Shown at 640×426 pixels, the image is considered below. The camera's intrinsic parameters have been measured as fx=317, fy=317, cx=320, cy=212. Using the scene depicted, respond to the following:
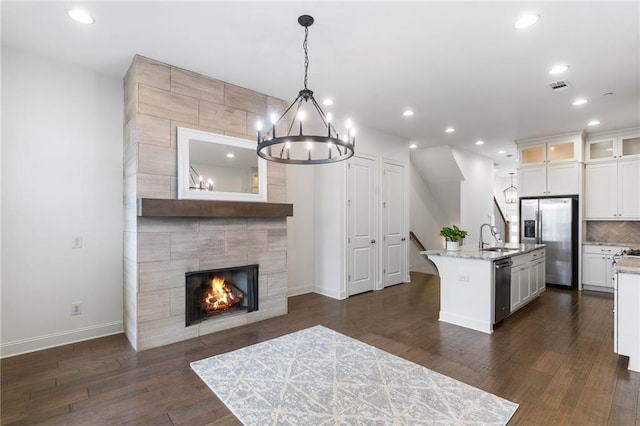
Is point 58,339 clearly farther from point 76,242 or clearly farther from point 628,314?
point 628,314

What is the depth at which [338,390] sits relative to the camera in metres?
2.50

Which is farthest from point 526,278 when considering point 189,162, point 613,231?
point 189,162

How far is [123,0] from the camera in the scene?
239cm

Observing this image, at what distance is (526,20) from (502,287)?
2901 mm

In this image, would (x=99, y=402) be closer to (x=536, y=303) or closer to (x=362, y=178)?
(x=362, y=178)

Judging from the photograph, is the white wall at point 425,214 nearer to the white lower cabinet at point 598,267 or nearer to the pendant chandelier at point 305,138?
the white lower cabinet at point 598,267

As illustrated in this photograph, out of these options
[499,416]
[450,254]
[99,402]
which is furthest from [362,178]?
[99,402]

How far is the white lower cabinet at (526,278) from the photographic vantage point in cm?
433

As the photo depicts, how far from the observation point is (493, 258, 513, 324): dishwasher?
12.5 ft

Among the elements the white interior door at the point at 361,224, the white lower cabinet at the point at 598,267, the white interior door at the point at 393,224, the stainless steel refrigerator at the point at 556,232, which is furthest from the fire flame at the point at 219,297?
the white lower cabinet at the point at 598,267

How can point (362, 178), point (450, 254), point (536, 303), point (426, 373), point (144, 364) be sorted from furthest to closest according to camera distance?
1. point (362, 178)
2. point (536, 303)
3. point (450, 254)
4. point (144, 364)
5. point (426, 373)

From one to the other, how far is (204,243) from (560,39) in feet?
13.4

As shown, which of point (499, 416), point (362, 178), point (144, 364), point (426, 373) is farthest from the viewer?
point (362, 178)

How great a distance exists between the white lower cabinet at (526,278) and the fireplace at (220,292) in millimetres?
3482
